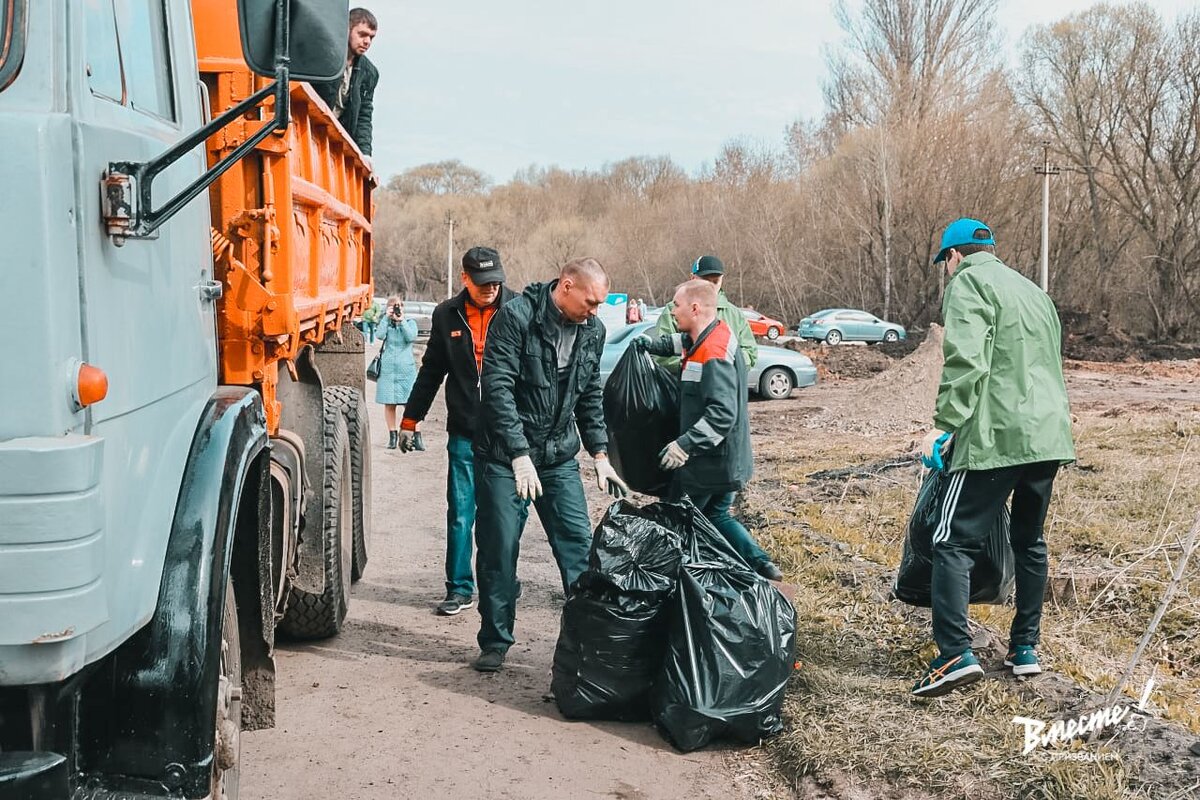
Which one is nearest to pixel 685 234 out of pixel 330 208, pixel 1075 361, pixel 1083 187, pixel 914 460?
pixel 1083 187

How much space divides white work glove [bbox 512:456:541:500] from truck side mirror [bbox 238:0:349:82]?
2701 millimetres

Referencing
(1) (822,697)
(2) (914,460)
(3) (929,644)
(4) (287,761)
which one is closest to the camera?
(4) (287,761)

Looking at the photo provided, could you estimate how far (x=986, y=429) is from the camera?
14.1 ft

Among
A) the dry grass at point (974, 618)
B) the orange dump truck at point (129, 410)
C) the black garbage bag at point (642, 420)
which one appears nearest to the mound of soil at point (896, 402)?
the dry grass at point (974, 618)

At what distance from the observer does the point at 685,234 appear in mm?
62719

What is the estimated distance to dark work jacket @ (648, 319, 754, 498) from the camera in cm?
557

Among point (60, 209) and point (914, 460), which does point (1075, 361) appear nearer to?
point (914, 460)

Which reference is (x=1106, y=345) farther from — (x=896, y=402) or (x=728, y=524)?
(x=728, y=524)

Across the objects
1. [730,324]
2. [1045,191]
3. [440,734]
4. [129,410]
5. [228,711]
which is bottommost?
[440,734]

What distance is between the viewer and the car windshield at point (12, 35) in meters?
1.99

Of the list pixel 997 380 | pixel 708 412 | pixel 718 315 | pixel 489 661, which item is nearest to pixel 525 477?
pixel 489 661

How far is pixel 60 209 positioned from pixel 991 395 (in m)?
3.34

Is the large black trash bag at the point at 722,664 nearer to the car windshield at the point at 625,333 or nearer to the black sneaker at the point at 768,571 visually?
the black sneaker at the point at 768,571

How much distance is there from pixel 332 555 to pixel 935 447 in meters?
2.57
